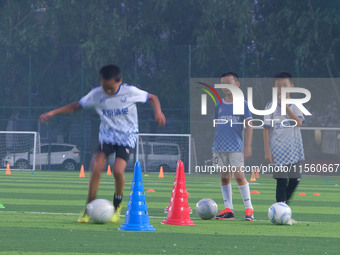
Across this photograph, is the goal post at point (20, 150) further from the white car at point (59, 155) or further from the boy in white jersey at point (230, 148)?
the boy in white jersey at point (230, 148)

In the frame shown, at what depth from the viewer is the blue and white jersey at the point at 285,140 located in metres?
11.1

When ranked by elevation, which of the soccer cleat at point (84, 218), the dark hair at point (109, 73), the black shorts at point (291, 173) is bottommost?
the soccer cleat at point (84, 218)

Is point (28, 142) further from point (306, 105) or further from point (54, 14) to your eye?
point (306, 105)

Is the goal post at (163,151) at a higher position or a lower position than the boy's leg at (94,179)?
higher

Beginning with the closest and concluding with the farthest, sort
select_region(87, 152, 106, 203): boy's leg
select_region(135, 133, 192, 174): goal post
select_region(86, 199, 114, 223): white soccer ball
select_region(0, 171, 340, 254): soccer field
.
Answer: select_region(0, 171, 340, 254): soccer field < select_region(86, 199, 114, 223): white soccer ball < select_region(87, 152, 106, 203): boy's leg < select_region(135, 133, 192, 174): goal post

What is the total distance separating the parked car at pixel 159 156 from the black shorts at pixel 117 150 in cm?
2562

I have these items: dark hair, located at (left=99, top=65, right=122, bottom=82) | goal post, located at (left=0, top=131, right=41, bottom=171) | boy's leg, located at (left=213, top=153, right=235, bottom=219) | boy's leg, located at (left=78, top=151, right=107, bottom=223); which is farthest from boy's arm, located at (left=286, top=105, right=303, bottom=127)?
goal post, located at (left=0, top=131, right=41, bottom=171)

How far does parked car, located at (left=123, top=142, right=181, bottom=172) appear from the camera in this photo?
118ft

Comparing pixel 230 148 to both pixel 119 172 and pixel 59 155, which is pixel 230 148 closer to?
pixel 119 172

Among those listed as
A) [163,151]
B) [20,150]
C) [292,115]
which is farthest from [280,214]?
[20,150]

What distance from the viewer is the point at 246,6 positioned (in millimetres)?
36625

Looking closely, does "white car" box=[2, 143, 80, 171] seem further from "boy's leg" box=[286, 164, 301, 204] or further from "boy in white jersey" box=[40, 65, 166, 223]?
"boy in white jersey" box=[40, 65, 166, 223]

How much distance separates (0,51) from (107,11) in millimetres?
5390

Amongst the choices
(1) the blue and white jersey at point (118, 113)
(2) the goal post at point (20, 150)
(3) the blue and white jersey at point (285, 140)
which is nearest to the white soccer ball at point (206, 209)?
(3) the blue and white jersey at point (285, 140)
